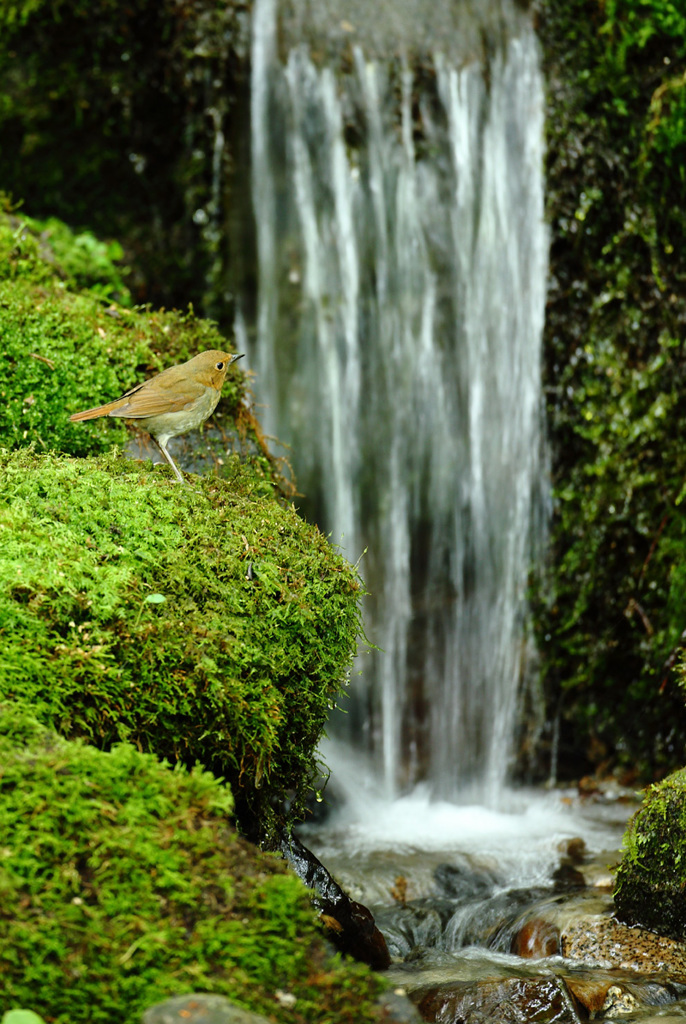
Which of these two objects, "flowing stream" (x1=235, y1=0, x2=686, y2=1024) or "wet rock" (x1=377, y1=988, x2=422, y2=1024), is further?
"flowing stream" (x1=235, y1=0, x2=686, y2=1024)

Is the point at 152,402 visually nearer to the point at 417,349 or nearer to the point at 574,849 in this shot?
the point at 417,349

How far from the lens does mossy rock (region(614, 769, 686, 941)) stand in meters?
3.62

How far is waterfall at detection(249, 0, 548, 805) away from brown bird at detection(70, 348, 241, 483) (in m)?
2.88

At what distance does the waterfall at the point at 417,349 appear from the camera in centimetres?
668

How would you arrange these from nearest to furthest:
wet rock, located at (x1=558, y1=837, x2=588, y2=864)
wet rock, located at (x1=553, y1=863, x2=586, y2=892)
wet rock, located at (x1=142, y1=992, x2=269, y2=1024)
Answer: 1. wet rock, located at (x1=142, y1=992, x2=269, y2=1024)
2. wet rock, located at (x1=553, y1=863, x2=586, y2=892)
3. wet rock, located at (x1=558, y1=837, x2=588, y2=864)

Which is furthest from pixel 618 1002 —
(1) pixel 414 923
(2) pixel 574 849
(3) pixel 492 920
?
(2) pixel 574 849

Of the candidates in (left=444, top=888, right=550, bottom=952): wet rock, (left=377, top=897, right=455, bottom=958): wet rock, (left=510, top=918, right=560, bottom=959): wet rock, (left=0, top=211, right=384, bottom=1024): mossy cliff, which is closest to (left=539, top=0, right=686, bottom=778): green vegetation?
(left=444, top=888, right=550, bottom=952): wet rock

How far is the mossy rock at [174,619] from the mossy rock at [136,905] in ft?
1.21

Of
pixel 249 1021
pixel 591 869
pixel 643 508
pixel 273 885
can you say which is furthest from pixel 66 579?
pixel 643 508

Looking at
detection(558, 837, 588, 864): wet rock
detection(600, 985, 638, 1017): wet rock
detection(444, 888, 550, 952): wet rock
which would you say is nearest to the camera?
detection(600, 985, 638, 1017): wet rock

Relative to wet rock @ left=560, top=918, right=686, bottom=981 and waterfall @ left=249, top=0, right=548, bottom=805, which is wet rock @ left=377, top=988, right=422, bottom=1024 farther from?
waterfall @ left=249, top=0, right=548, bottom=805

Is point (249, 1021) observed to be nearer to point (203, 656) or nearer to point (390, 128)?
point (203, 656)

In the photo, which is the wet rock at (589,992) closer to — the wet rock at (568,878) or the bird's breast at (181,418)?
the wet rock at (568,878)

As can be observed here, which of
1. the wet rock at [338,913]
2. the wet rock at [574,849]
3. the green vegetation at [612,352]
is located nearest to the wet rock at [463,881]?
the wet rock at [574,849]
